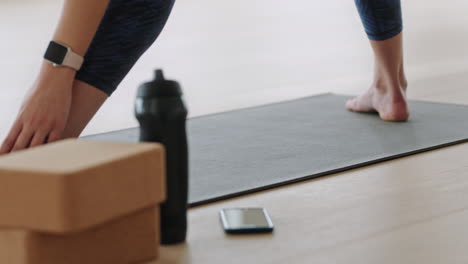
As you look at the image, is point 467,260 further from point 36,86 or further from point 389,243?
point 36,86

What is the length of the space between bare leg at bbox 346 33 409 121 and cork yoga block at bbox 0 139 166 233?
1.32 m

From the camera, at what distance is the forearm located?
1.43 m

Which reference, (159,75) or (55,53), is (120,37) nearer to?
(55,53)

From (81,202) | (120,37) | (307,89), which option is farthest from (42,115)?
(307,89)

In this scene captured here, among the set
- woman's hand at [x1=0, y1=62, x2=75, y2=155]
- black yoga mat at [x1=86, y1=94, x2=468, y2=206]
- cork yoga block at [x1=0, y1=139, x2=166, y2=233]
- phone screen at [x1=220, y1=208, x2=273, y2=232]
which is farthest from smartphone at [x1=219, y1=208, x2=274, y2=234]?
woman's hand at [x1=0, y1=62, x2=75, y2=155]

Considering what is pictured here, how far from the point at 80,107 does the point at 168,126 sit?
1.82 feet

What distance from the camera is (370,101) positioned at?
234 cm

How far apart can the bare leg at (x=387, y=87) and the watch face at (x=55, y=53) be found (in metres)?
1.04

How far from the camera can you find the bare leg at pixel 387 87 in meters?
2.21

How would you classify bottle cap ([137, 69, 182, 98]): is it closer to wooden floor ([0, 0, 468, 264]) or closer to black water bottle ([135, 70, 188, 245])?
black water bottle ([135, 70, 188, 245])

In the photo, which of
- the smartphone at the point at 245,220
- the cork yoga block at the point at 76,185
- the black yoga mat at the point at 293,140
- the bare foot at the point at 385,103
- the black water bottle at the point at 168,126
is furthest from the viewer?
the bare foot at the point at 385,103

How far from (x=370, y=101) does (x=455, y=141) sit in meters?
0.49

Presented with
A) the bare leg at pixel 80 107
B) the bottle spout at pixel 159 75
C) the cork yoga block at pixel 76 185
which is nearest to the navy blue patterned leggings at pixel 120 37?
the bare leg at pixel 80 107

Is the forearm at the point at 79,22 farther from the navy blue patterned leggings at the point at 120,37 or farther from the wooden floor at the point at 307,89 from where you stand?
the wooden floor at the point at 307,89
